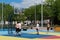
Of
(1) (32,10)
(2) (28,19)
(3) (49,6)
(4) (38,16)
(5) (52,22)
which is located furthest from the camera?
(2) (28,19)

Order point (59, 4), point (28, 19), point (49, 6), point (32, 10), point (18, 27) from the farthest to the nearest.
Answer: point (28, 19)
point (32, 10)
point (49, 6)
point (59, 4)
point (18, 27)

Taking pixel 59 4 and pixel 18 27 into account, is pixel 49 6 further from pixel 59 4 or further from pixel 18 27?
pixel 18 27

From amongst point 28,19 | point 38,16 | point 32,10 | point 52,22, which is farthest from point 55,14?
point 28,19

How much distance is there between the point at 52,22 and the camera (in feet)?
243

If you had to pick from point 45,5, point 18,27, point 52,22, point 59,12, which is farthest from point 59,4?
point 18,27

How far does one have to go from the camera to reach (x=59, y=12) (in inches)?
2420

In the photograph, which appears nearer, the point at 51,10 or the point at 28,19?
the point at 51,10

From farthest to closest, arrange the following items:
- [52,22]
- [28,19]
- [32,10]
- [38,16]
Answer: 1. [28,19]
2. [32,10]
3. [38,16]
4. [52,22]

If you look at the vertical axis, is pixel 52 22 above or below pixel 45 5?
below

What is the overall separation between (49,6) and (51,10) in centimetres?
218

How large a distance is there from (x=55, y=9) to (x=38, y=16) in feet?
83.7

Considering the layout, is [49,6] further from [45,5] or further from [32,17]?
[32,17]

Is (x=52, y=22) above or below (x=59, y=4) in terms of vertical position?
below

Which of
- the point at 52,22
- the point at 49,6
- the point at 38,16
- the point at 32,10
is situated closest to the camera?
the point at 49,6
